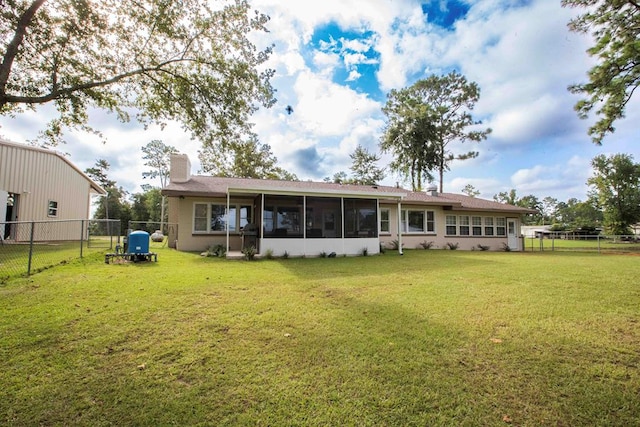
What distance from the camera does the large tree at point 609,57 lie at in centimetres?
1179

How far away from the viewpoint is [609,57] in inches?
514

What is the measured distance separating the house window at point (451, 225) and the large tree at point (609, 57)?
7.98 metres

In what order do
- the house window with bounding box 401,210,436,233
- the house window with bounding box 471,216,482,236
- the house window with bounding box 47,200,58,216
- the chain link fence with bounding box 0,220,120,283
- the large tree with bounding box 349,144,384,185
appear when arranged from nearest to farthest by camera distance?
the chain link fence with bounding box 0,220,120,283, the house window with bounding box 47,200,58,216, the house window with bounding box 401,210,436,233, the house window with bounding box 471,216,482,236, the large tree with bounding box 349,144,384,185

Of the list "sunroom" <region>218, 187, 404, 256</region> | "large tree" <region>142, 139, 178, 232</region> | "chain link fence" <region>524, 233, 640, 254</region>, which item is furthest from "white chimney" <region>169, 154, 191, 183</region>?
"large tree" <region>142, 139, 178, 232</region>

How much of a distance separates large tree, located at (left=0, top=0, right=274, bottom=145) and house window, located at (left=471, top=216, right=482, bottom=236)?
15528 millimetres

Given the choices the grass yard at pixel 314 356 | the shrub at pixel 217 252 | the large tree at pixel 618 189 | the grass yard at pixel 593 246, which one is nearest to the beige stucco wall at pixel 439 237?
the grass yard at pixel 593 246

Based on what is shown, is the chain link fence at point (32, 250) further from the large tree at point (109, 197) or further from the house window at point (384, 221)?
the large tree at point (109, 197)

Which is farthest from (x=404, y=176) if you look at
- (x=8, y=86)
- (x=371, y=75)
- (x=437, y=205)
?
(x=8, y=86)

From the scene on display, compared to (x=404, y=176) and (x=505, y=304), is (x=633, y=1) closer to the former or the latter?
(x=505, y=304)

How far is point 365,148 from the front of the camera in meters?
35.8

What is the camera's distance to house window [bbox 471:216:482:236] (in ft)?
60.2

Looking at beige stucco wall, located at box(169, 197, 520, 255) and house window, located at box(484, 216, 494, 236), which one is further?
house window, located at box(484, 216, 494, 236)

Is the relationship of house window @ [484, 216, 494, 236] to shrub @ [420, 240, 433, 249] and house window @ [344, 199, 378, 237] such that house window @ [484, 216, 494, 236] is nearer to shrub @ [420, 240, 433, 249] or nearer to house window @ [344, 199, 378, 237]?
shrub @ [420, 240, 433, 249]

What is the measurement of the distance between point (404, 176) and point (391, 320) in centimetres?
2739
